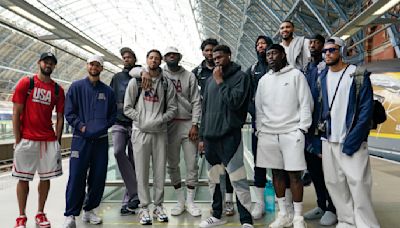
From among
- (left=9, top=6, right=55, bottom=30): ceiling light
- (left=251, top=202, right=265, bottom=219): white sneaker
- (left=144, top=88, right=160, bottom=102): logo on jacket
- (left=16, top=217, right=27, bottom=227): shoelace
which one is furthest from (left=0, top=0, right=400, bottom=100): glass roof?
(left=251, top=202, right=265, bottom=219): white sneaker

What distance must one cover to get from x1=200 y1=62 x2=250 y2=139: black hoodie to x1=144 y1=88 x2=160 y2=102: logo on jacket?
73 cm

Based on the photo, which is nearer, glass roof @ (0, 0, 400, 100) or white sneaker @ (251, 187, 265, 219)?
white sneaker @ (251, 187, 265, 219)

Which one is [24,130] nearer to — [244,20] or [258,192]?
[258,192]

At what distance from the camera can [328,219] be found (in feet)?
13.9

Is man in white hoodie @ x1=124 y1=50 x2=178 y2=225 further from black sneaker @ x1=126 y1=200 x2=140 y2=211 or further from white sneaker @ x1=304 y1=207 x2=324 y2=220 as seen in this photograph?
white sneaker @ x1=304 y1=207 x2=324 y2=220

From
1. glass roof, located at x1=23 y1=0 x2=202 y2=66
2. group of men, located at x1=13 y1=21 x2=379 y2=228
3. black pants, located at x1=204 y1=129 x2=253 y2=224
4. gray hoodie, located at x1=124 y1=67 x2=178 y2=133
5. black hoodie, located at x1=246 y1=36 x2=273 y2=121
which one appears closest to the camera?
group of men, located at x1=13 y1=21 x2=379 y2=228

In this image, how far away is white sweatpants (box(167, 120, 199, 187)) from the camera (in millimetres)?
4633

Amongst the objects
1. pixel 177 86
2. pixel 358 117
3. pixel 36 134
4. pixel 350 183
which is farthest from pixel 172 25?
pixel 350 183

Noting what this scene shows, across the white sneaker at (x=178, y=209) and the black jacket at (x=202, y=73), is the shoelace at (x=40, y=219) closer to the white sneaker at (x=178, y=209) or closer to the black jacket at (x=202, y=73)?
the white sneaker at (x=178, y=209)

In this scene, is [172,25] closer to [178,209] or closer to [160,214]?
[178,209]

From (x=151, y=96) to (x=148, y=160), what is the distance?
0.80m

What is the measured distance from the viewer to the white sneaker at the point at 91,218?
4.37 meters

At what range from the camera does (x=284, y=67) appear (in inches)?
158

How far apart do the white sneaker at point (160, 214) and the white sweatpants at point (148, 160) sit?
7 centimetres
